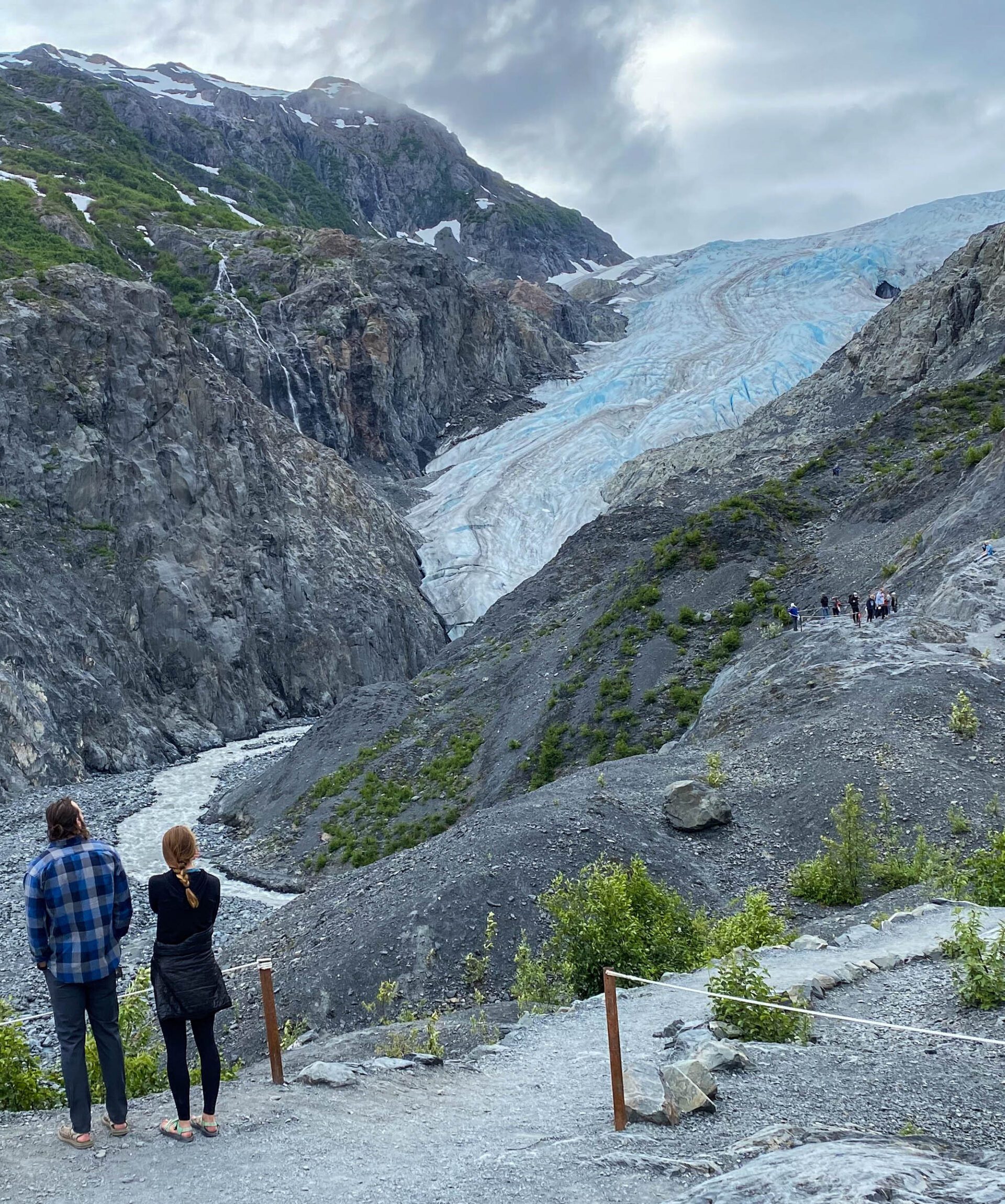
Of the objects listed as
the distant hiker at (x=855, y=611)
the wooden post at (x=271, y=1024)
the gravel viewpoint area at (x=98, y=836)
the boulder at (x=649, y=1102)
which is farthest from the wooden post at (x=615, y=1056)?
the distant hiker at (x=855, y=611)

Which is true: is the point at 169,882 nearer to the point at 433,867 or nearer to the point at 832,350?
the point at 433,867

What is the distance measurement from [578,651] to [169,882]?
24211 millimetres

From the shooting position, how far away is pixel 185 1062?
18.5 feet

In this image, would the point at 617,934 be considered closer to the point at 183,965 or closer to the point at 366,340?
the point at 183,965

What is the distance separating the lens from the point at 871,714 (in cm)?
1730


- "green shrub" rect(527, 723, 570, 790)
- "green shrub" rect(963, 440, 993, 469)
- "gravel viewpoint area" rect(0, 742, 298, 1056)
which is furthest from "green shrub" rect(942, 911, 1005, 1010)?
"green shrub" rect(963, 440, 993, 469)

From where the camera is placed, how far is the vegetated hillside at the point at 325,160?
11369cm

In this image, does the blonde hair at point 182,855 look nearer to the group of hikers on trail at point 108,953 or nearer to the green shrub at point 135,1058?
the group of hikers on trail at point 108,953

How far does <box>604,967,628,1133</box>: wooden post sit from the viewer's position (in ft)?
18.7

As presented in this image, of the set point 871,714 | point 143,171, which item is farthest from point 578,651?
point 143,171

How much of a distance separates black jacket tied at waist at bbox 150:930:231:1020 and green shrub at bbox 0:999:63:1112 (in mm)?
1967

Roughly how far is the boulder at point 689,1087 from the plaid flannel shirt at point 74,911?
10.6 ft

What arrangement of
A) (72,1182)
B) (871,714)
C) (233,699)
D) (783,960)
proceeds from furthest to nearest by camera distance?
(233,699) → (871,714) → (783,960) → (72,1182)

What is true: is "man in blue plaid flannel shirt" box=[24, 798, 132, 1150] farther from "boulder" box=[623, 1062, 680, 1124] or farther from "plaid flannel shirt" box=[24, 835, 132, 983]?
"boulder" box=[623, 1062, 680, 1124]
